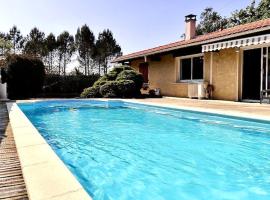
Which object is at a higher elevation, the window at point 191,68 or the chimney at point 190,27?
the chimney at point 190,27

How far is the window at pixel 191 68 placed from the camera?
1992cm

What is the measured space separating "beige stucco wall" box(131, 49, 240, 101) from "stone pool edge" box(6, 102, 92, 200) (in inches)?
520

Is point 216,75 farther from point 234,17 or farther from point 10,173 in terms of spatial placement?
point 234,17

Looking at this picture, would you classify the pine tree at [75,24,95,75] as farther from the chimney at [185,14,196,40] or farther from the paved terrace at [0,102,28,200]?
the paved terrace at [0,102,28,200]

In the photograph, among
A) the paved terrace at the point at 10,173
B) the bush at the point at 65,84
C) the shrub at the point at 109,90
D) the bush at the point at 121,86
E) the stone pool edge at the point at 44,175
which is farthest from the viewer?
the bush at the point at 65,84

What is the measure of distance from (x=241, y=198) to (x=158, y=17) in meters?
28.0

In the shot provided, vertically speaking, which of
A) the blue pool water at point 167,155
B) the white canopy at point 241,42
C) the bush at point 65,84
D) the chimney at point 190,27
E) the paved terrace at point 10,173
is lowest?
the blue pool water at point 167,155

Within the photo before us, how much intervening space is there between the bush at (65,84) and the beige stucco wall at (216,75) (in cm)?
843

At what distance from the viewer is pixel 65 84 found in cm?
2738

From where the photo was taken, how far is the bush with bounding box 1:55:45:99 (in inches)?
851

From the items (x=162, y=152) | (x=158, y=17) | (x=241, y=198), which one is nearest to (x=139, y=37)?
(x=158, y=17)

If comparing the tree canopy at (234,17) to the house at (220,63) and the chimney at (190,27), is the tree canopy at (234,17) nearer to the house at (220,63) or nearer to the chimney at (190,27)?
the chimney at (190,27)

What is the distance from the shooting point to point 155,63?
25.0 metres

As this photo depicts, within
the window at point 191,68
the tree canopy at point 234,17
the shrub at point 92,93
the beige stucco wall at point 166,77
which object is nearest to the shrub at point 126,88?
the shrub at point 92,93
